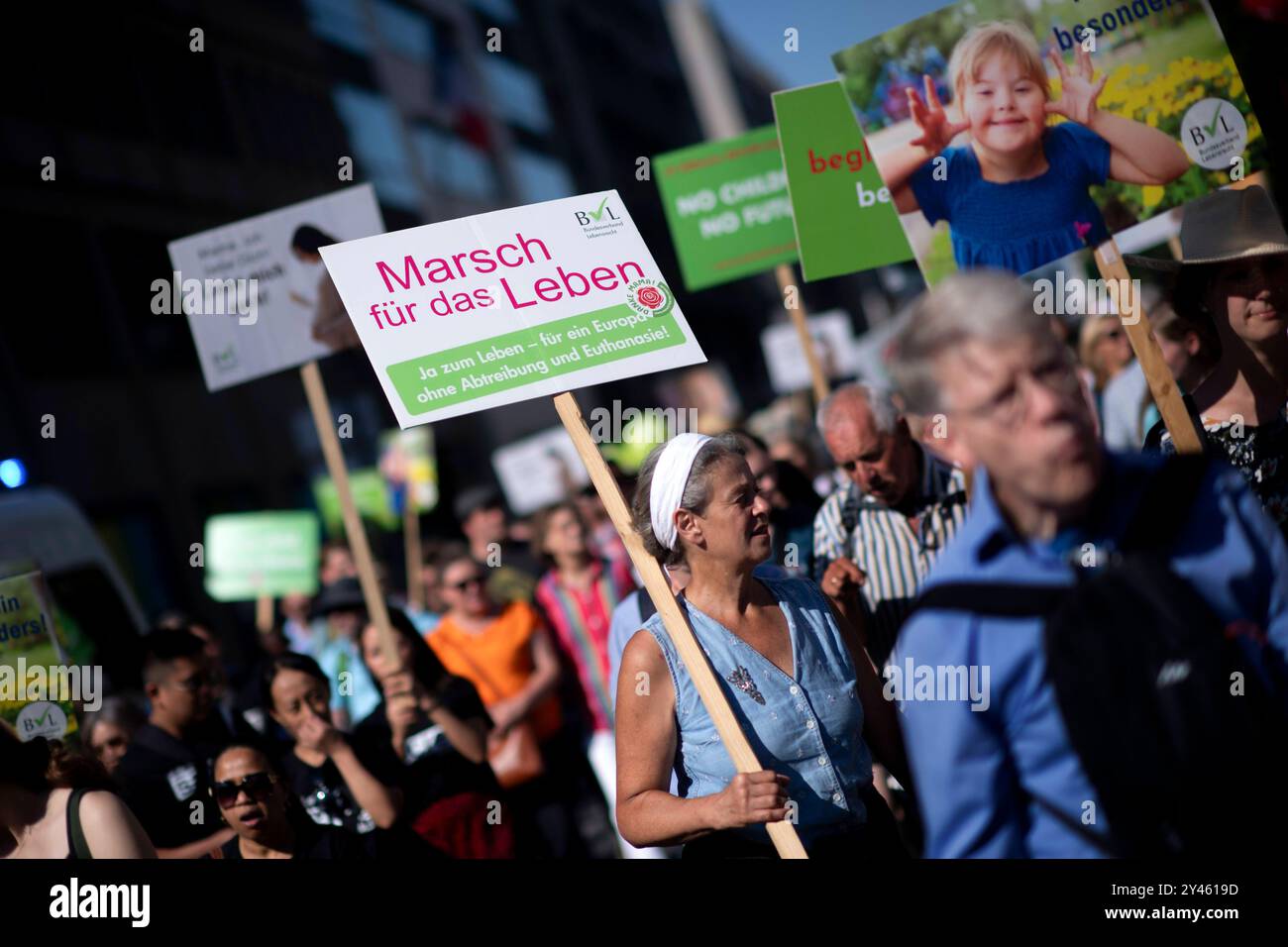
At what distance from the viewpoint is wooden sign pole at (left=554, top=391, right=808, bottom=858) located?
3.22 meters

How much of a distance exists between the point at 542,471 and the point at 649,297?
798 centimetres

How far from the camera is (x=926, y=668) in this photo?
253 cm

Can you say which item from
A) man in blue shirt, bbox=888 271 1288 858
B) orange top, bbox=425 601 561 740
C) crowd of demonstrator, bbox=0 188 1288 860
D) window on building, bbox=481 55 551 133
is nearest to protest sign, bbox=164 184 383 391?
crowd of demonstrator, bbox=0 188 1288 860

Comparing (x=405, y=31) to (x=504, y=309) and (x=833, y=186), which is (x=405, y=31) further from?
(x=504, y=309)

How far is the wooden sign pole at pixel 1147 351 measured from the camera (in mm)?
3920

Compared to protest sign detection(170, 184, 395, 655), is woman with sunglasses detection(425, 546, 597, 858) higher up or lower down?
lower down

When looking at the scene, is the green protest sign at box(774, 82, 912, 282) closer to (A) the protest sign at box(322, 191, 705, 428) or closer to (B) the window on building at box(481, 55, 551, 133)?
(A) the protest sign at box(322, 191, 705, 428)

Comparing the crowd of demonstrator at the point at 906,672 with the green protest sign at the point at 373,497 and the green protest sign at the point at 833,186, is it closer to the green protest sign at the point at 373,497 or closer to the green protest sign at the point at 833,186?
the green protest sign at the point at 833,186

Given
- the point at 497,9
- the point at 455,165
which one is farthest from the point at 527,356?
the point at 497,9

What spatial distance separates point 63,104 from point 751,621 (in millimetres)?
18114

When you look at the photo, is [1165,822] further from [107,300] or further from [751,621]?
[107,300]

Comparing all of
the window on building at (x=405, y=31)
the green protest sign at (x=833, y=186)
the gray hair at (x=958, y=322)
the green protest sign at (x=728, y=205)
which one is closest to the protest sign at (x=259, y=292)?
the green protest sign at (x=833, y=186)

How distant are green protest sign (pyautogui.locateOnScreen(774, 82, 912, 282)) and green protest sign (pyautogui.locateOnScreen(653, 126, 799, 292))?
1.86 metres
